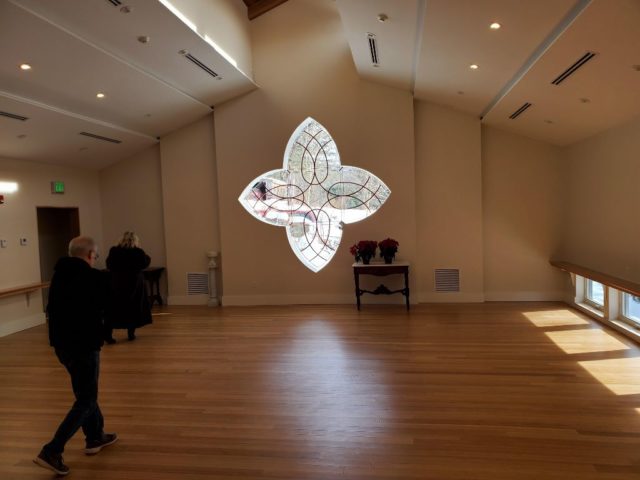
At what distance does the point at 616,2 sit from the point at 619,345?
338 centimetres

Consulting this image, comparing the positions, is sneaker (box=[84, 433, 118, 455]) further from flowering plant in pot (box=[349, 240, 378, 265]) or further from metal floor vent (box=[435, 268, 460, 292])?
metal floor vent (box=[435, 268, 460, 292])

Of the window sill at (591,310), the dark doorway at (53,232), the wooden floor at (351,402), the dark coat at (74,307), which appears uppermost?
the dark doorway at (53,232)

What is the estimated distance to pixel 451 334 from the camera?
5.72 m

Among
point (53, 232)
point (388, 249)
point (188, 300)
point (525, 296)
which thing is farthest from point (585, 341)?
point (53, 232)

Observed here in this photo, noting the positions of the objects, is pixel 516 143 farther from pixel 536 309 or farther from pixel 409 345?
pixel 409 345

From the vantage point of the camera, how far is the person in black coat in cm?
586

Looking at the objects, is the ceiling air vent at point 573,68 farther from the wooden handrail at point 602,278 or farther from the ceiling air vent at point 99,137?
the ceiling air vent at point 99,137

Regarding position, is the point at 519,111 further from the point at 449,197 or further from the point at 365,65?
the point at 365,65

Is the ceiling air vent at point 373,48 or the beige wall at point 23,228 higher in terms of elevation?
the ceiling air vent at point 373,48

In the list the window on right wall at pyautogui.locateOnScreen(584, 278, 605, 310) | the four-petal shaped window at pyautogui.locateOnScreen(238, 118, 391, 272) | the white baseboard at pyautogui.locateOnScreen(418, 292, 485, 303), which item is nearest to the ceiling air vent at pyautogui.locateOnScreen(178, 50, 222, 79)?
the four-petal shaped window at pyautogui.locateOnScreen(238, 118, 391, 272)

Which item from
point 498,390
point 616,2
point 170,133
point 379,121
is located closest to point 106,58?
point 170,133

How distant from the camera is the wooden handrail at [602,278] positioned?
487 centimetres

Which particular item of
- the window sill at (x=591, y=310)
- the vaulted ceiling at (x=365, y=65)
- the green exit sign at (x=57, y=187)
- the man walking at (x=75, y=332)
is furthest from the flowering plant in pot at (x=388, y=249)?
the green exit sign at (x=57, y=187)

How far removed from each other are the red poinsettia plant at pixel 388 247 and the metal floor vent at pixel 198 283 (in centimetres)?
301
